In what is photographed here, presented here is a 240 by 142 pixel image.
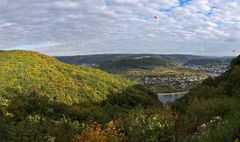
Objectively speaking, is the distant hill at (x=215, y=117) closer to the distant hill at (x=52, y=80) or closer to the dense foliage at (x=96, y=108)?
the dense foliage at (x=96, y=108)

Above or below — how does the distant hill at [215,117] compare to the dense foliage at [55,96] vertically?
above

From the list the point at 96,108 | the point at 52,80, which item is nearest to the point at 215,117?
the point at 96,108

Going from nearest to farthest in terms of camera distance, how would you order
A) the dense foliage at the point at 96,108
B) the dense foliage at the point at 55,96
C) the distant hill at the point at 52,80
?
1. the dense foliage at the point at 96,108
2. the dense foliage at the point at 55,96
3. the distant hill at the point at 52,80

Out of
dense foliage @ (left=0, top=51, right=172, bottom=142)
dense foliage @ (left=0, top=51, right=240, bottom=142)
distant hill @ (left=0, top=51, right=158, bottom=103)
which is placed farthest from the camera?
distant hill @ (left=0, top=51, right=158, bottom=103)

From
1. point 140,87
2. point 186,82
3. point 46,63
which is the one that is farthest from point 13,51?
point 186,82

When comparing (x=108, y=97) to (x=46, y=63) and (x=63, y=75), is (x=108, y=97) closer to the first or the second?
(x=63, y=75)

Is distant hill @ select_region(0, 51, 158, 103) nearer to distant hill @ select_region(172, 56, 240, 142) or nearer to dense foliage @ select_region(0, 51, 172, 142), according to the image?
dense foliage @ select_region(0, 51, 172, 142)

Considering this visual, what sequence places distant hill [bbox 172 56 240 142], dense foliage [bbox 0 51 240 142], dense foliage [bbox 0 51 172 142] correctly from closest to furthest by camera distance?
distant hill [bbox 172 56 240 142]
dense foliage [bbox 0 51 240 142]
dense foliage [bbox 0 51 172 142]

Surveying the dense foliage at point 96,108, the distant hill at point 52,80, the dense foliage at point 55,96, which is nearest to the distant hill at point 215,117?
the dense foliage at point 96,108

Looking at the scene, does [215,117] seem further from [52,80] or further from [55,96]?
[52,80]

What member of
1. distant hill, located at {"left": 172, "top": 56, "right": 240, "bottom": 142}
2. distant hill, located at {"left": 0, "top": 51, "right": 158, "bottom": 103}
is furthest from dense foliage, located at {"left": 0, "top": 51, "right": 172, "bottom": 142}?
distant hill, located at {"left": 172, "top": 56, "right": 240, "bottom": 142}

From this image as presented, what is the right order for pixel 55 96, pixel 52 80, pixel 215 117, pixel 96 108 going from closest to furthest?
1. pixel 215 117
2. pixel 96 108
3. pixel 55 96
4. pixel 52 80
